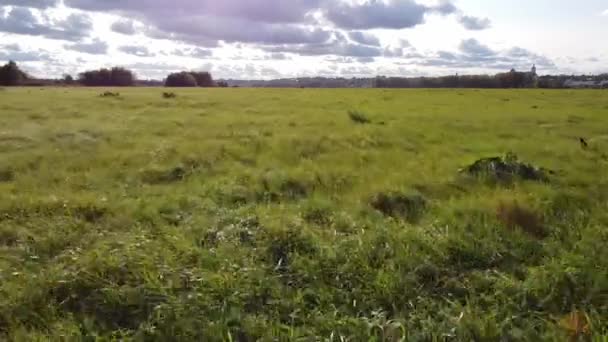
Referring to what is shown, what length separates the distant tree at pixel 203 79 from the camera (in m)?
94.6

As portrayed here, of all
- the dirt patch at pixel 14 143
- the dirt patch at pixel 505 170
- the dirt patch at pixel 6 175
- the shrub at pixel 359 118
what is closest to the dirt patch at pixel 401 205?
the dirt patch at pixel 505 170

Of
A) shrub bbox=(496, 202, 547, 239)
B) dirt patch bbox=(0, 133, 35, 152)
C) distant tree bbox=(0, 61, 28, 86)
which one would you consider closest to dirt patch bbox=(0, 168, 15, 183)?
dirt patch bbox=(0, 133, 35, 152)

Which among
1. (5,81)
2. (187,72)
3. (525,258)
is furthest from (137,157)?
(187,72)

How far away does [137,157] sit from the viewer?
12.2 meters

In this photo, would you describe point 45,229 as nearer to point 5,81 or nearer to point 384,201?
point 384,201

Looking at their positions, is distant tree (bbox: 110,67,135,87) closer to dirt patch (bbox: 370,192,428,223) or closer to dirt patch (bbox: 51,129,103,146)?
dirt patch (bbox: 51,129,103,146)

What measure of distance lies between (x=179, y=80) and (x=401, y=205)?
272 feet

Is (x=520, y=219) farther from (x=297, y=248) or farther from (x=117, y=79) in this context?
(x=117, y=79)

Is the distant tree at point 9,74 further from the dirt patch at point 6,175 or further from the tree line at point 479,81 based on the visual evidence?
the dirt patch at point 6,175

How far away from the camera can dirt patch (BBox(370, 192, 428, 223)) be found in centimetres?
773

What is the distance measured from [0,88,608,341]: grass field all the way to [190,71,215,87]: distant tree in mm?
84551

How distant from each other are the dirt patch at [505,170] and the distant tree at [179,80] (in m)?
80.5

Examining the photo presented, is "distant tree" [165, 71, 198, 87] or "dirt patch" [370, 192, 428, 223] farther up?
"distant tree" [165, 71, 198, 87]

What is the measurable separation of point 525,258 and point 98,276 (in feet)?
16.2
